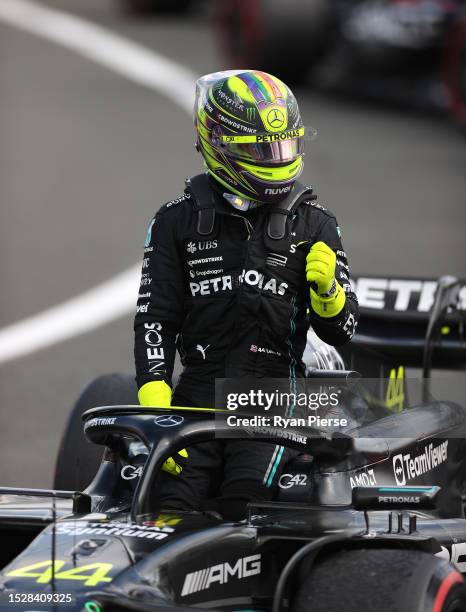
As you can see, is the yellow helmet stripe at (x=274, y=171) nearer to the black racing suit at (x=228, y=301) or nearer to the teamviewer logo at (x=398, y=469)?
the black racing suit at (x=228, y=301)

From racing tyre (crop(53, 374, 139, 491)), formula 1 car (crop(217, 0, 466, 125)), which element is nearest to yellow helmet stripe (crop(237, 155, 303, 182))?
racing tyre (crop(53, 374, 139, 491))

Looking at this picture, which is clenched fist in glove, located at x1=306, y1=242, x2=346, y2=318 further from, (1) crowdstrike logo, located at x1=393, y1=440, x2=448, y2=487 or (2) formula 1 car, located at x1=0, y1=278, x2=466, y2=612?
(1) crowdstrike logo, located at x1=393, y1=440, x2=448, y2=487

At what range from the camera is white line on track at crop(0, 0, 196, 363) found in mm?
10469

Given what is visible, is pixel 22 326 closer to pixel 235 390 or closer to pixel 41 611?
pixel 235 390

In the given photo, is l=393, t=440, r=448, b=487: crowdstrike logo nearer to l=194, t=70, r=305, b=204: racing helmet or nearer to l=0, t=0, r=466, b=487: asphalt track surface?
l=194, t=70, r=305, b=204: racing helmet

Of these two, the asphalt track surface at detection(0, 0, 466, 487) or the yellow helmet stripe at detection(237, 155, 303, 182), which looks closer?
the yellow helmet stripe at detection(237, 155, 303, 182)

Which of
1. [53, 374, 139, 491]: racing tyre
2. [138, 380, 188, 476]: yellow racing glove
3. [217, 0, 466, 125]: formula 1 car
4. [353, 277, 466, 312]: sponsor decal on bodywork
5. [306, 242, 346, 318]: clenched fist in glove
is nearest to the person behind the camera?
[306, 242, 346, 318]: clenched fist in glove

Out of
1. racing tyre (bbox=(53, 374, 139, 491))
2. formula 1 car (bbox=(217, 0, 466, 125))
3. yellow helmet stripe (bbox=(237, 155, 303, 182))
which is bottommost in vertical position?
racing tyre (bbox=(53, 374, 139, 491))

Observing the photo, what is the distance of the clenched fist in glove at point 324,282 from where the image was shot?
18.3 feet

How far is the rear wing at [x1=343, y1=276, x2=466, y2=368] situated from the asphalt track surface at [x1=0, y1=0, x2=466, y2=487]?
1792 mm

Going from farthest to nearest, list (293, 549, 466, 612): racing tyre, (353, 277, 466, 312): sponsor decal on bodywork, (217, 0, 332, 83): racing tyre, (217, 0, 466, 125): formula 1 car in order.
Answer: (217, 0, 332, 83): racing tyre → (217, 0, 466, 125): formula 1 car → (353, 277, 466, 312): sponsor decal on bodywork → (293, 549, 466, 612): racing tyre

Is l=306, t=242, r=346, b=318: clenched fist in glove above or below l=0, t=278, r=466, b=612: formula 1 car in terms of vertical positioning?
above

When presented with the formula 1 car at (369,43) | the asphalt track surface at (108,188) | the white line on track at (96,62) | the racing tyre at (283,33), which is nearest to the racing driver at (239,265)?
the asphalt track surface at (108,188)

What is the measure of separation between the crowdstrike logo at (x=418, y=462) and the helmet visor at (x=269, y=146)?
1184 millimetres
